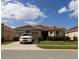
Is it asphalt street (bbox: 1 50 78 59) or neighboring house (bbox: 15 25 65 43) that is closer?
asphalt street (bbox: 1 50 78 59)

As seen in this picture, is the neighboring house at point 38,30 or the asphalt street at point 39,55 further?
the neighboring house at point 38,30

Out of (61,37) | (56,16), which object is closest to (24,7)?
(56,16)

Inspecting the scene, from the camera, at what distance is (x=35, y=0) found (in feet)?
24.1

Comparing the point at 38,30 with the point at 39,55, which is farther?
the point at 38,30

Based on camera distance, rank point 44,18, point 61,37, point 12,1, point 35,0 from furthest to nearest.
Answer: point 61,37, point 44,18, point 35,0, point 12,1

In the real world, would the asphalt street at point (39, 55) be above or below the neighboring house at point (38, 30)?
below

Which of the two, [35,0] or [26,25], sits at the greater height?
[35,0]

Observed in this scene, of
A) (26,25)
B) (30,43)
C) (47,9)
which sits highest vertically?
(47,9)

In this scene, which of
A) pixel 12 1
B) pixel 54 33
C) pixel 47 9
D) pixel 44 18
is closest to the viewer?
pixel 12 1

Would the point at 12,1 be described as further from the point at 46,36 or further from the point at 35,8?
the point at 46,36

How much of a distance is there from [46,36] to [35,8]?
2.07m

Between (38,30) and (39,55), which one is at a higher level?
(38,30)

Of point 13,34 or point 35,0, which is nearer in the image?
→ point 35,0

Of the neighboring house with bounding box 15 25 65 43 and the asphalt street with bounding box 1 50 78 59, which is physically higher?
the neighboring house with bounding box 15 25 65 43
